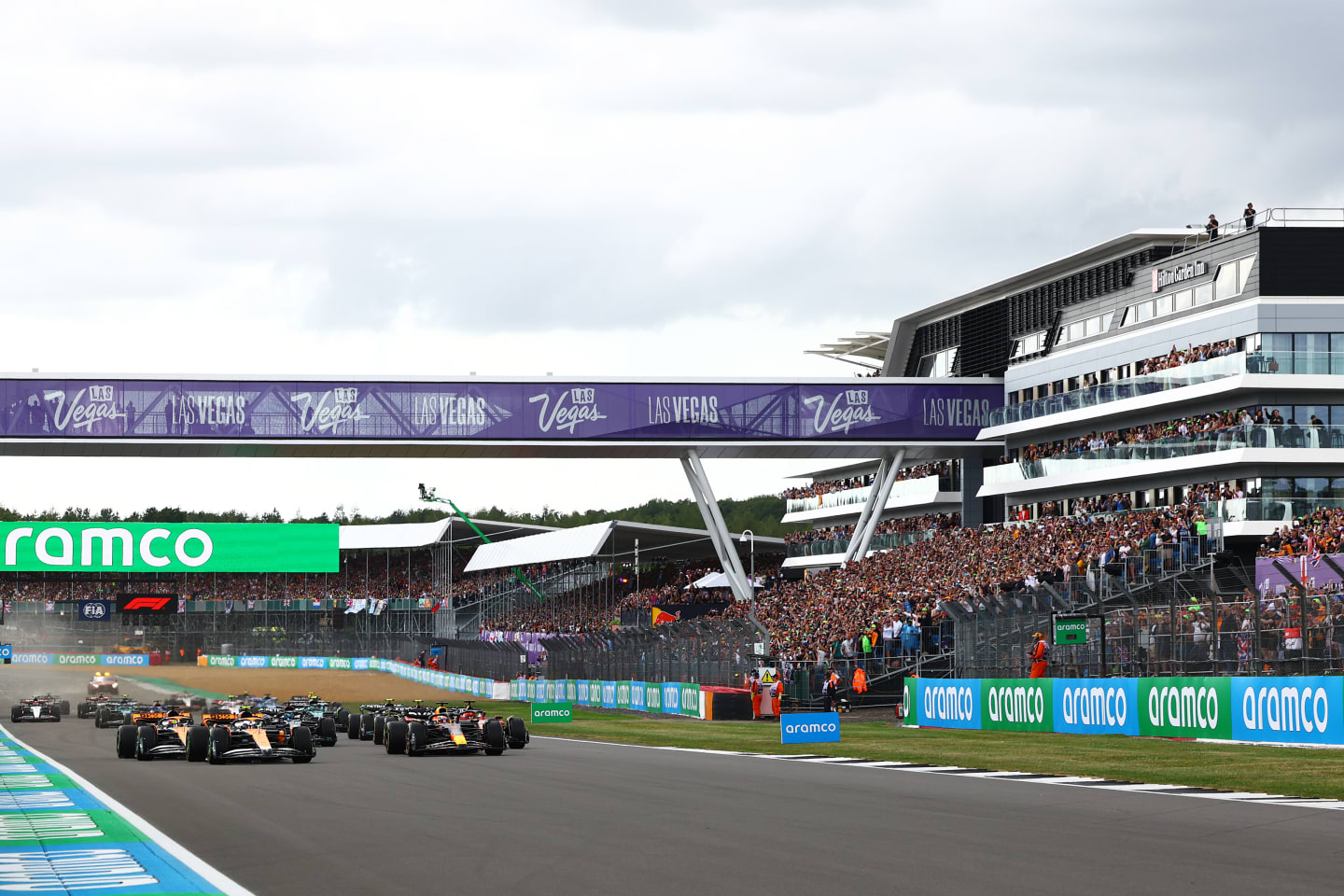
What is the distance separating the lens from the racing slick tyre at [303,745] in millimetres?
24266

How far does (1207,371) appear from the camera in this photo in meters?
44.8

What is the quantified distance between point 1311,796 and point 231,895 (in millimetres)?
10753

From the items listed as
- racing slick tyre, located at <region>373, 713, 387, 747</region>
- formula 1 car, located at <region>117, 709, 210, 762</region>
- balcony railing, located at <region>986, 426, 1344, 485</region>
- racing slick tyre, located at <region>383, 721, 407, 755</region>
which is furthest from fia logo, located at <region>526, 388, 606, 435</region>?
racing slick tyre, located at <region>383, 721, 407, 755</region>

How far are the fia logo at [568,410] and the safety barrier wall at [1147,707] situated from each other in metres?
23.9

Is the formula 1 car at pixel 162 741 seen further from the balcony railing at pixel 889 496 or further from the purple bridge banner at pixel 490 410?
the balcony railing at pixel 889 496

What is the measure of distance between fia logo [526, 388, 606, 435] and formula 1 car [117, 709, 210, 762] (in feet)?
94.6

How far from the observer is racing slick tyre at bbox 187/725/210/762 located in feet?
82.9

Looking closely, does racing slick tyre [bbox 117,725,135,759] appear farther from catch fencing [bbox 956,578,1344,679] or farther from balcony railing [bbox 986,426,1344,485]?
balcony railing [bbox 986,426,1344,485]

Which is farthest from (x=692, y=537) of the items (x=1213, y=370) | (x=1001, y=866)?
(x=1001, y=866)

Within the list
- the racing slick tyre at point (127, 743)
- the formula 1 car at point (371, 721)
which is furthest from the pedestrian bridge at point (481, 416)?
the racing slick tyre at point (127, 743)

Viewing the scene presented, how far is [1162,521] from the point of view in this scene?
1624 inches

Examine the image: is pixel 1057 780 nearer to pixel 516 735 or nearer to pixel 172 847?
pixel 172 847

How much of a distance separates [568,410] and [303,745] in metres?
31.9

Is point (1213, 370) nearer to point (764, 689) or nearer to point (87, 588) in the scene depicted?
point (764, 689)
